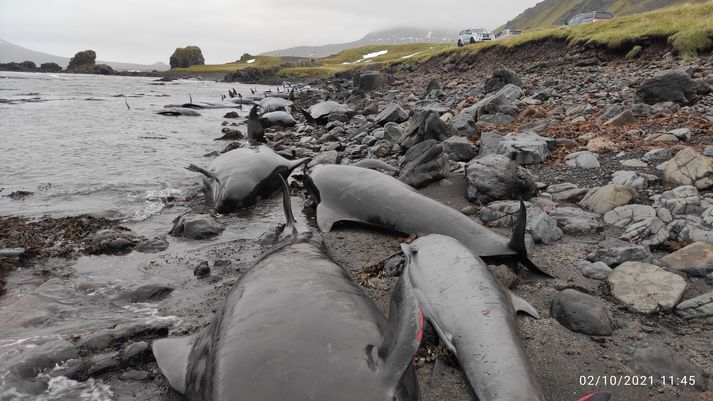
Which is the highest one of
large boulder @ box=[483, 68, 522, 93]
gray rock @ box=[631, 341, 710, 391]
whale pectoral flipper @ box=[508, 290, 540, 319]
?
large boulder @ box=[483, 68, 522, 93]

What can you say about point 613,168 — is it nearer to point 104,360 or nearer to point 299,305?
point 299,305

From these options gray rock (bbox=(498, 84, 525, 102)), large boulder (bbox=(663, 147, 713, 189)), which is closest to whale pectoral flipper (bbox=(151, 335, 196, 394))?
large boulder (bbox=(663, 147, 713, 189))

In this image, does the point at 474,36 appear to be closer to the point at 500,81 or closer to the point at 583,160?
the point at 500,81

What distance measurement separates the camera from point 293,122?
14961mm

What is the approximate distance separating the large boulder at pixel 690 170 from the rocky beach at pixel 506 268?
0.06 ft

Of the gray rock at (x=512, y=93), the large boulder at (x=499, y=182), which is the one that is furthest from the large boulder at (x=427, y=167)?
the gray rock at (x=512, y=93)

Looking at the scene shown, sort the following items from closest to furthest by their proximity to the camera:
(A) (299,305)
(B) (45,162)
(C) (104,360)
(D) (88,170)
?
(A) (299,305) → (C) (104,360) → (D) (88,170) → (B) (45,162)

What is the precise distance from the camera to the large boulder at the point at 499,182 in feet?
18.0

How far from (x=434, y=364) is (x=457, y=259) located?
43.6 inches

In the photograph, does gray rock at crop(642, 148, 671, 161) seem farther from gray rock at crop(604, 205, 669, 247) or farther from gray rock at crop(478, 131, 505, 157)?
gray rock at crop(478, 131, 505, 157)

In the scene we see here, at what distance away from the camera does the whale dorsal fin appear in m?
1.95

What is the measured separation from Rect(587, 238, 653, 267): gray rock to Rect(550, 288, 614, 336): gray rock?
0.70 metres

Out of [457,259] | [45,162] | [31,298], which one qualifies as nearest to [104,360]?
[31,298]

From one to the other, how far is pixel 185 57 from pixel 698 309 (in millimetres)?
116229
